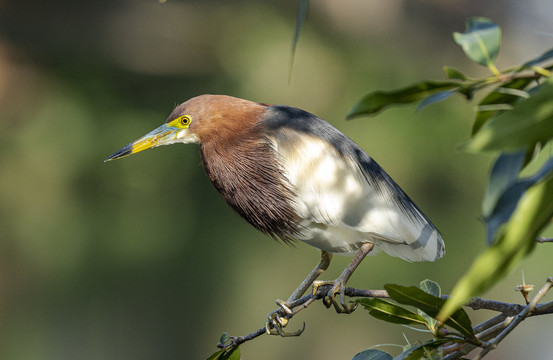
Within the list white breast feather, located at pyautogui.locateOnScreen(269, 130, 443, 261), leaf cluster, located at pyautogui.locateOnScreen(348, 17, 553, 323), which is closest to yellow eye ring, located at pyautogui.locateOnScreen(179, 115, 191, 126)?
white breast feather, located at pyautogui.locateOnScreen(269, 130, 443, 261)

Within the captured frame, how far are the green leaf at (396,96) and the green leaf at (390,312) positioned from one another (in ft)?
0.75

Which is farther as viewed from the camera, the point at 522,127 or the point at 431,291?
the point at 431,291

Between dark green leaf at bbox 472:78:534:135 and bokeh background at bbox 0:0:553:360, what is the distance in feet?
8.11

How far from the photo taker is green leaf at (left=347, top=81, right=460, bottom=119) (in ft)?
0.98

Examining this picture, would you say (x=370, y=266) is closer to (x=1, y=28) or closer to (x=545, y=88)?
(x=1, y=28)

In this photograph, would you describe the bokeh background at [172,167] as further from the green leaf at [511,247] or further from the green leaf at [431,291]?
the green leaf at [511,247]

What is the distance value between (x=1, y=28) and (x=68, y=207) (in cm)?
78

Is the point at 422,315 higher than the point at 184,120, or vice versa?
the point at 184,120

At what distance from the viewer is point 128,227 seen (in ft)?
9.77

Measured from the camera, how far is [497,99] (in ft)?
1.10

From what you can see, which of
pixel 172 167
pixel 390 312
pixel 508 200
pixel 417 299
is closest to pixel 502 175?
pixel 508 200

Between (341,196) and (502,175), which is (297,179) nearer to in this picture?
(341,196)

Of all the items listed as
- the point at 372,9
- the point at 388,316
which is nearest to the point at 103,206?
the point at 372,9

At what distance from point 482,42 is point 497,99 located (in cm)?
3
